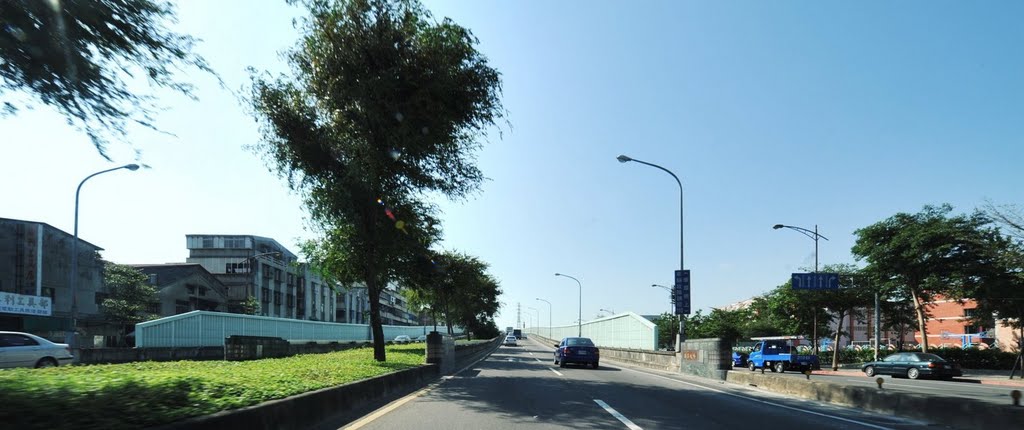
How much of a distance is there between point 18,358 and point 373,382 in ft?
46.3

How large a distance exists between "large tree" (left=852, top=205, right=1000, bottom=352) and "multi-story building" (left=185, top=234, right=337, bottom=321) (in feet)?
208

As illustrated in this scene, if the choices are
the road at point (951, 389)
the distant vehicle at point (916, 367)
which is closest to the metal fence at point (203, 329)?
the road at point (951, 389)

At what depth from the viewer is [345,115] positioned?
63.7 feet

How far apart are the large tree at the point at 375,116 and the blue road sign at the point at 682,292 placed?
1269 cm

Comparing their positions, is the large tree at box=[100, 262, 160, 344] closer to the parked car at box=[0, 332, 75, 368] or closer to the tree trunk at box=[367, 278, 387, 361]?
the parked car at box=[0, 332, 75, 368]

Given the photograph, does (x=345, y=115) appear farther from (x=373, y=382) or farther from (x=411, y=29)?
(x=373, y=382)

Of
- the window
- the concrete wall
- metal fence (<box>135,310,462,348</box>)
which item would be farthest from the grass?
metal fence (<box>135,310,462,348</box>)

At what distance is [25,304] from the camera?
143 feet

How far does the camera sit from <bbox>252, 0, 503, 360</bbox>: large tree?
18.7m

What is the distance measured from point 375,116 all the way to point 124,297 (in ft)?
173

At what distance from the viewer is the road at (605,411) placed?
9906 millimetres

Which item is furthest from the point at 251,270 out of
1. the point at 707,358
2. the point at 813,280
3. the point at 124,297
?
the point at 707,358

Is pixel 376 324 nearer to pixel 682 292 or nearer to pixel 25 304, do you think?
pixel 682 292

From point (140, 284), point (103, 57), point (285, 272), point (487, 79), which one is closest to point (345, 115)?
point (487, 79)
